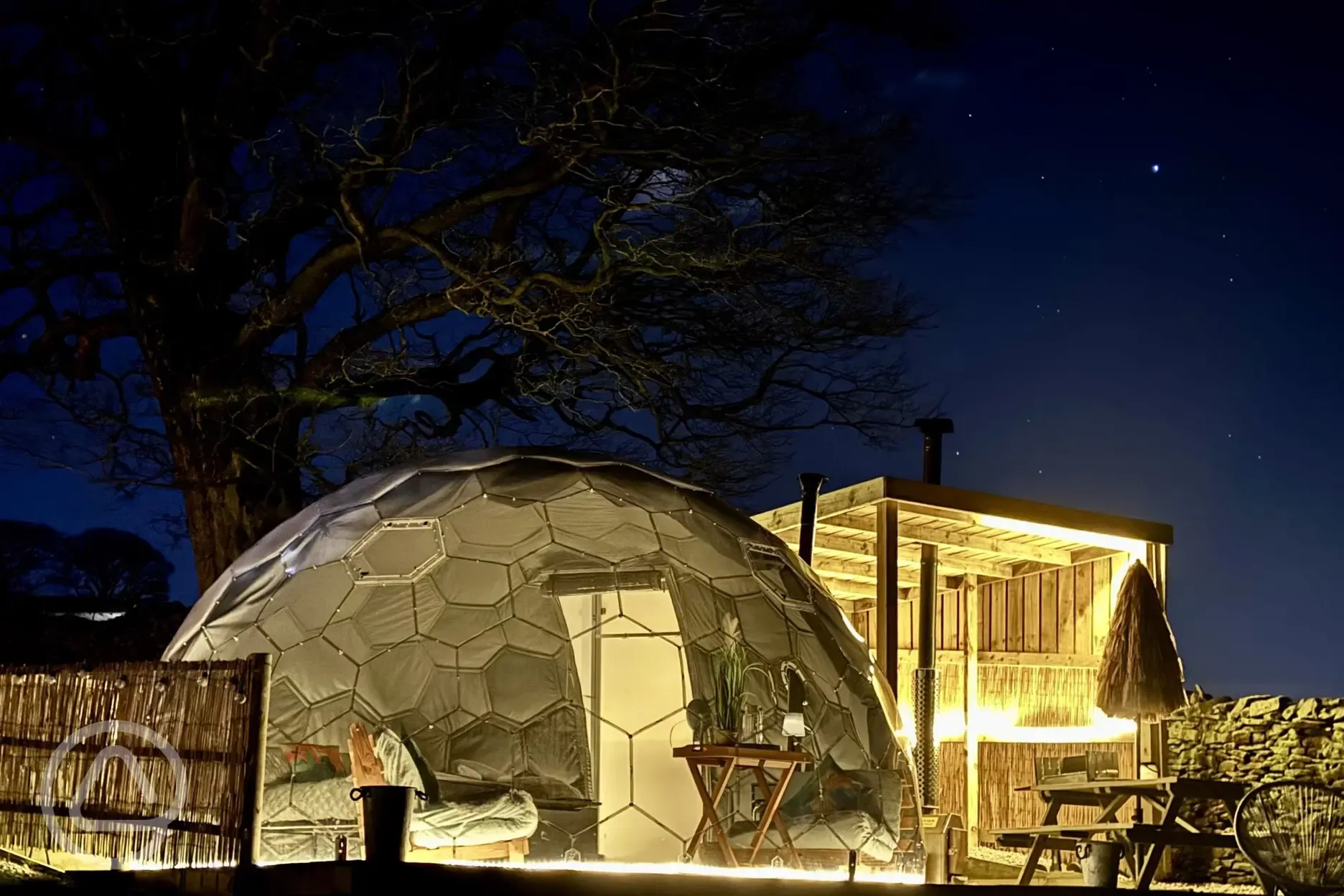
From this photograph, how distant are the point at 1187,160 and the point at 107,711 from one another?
27511 mm

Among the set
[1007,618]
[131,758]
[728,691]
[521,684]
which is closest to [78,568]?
[1007,618]

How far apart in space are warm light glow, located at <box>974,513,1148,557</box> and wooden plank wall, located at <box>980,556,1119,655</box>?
44 centimetres

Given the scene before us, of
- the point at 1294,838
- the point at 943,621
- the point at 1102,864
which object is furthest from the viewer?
the point at 943,621

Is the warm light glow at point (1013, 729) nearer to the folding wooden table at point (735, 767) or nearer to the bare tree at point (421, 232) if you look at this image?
the bare tree at point (421, 232)

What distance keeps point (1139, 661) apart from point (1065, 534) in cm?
128

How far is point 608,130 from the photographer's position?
35.5 feet

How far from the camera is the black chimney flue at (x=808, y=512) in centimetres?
1009

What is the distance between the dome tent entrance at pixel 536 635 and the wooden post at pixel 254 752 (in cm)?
180

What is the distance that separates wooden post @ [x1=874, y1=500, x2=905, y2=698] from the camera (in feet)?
33.7

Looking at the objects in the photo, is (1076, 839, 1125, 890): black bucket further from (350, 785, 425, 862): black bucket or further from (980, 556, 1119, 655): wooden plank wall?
(980, 556, 1119, 655): wooden plank wall

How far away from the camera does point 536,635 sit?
8211mm

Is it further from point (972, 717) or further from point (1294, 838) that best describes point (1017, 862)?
point (1294, 838)

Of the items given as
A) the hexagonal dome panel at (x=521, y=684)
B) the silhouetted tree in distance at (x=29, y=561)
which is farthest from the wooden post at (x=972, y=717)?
the silhouetted tree in distance at (x=29, y=561)

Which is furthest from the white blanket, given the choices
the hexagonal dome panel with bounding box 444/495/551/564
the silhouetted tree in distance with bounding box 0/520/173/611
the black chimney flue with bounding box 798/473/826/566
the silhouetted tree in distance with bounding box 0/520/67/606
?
the silhouetted tree in distance with bounding box 0/520/67/606
